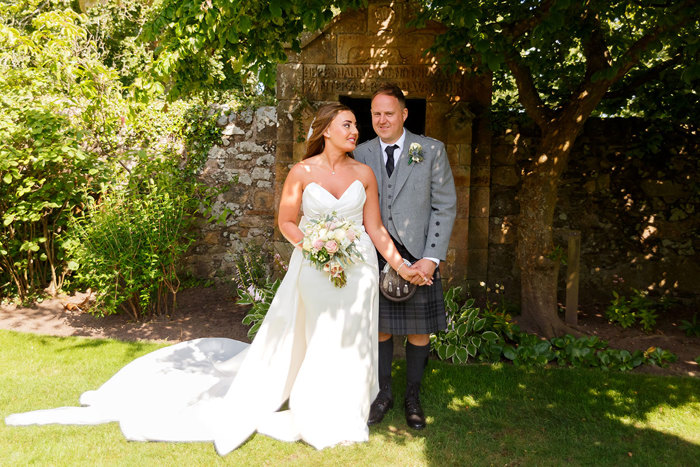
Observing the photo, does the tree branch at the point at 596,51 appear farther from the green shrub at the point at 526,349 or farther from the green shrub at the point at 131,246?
the green shrub at the point at 131,246

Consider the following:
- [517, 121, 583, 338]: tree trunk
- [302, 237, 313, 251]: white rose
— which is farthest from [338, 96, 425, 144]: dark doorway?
[302, 237, 313, 251]: white rose

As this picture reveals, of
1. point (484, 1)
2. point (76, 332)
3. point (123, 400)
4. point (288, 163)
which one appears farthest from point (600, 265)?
point (76, 332)

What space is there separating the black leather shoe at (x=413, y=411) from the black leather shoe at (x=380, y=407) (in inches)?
4.9

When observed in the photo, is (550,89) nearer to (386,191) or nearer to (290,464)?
(386,191)

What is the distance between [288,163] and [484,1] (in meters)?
2.77

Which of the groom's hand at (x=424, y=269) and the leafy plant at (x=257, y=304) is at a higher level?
the groom's hand at (x=424, y=269)

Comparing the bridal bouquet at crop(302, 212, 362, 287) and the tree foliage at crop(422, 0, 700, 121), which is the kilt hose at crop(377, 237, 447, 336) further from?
the tree foliage at crop(422, 0, 700, 121)

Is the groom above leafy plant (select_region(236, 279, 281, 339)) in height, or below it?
above

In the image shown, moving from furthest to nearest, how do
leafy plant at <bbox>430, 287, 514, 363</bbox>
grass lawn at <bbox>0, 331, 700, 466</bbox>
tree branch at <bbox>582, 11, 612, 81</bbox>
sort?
tree branch at <bbox>582, 11, 612, 81</bbox>
leafy plant at <bbox>430, 287, 514, 363</bbox>
grass lawn at <bbox>0, 331, 700, 466</bbox>

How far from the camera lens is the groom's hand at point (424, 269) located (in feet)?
10.7

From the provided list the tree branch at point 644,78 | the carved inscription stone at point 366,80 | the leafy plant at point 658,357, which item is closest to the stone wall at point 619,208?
the tree branch at point 644,78

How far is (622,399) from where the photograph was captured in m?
3.75

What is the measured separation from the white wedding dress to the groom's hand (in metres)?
0.28

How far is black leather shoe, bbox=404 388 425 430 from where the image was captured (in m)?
3.33
